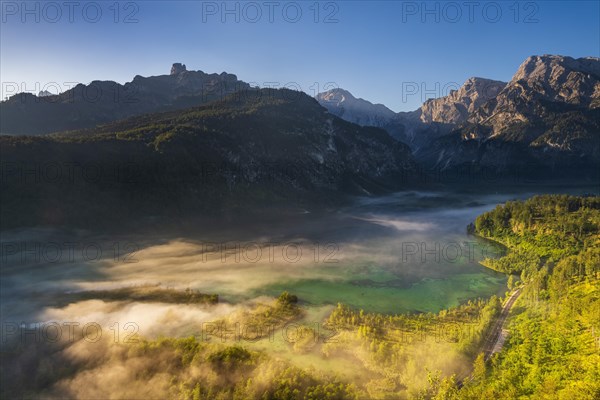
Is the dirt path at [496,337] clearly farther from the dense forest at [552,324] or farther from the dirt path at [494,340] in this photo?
the dense forest at [552,324]

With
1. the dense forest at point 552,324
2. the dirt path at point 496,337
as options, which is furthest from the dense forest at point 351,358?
the dirt path at point 496,337

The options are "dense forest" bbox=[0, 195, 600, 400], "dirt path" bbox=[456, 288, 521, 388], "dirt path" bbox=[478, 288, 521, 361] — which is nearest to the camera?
"dense forest" bbox=[0, 195, 600, 400]

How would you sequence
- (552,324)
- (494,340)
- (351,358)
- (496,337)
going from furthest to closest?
(552,324)
(496,337)
(494,340)
(351,358)

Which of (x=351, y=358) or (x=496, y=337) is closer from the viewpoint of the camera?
(x=351, y=358)

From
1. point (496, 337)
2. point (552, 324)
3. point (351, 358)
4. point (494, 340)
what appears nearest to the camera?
point (351, 358)

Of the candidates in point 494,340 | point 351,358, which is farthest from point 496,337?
point 351,358

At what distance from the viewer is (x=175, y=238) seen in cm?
14075

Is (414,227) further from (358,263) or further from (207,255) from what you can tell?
(207,255)

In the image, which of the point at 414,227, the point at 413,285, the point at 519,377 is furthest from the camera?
the point at 414,227

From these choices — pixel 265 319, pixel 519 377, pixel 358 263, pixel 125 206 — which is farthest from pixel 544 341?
pixel 125 206

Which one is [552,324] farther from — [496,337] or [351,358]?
[351,358]

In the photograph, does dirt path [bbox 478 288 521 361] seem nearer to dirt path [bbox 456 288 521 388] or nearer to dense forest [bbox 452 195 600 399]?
dirt path [bbox 456 288 521 388]

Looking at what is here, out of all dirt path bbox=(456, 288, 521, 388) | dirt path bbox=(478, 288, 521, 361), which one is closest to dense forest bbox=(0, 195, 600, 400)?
dirt path bbox=(456, 288, 521, 388)

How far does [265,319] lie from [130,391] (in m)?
29.0
